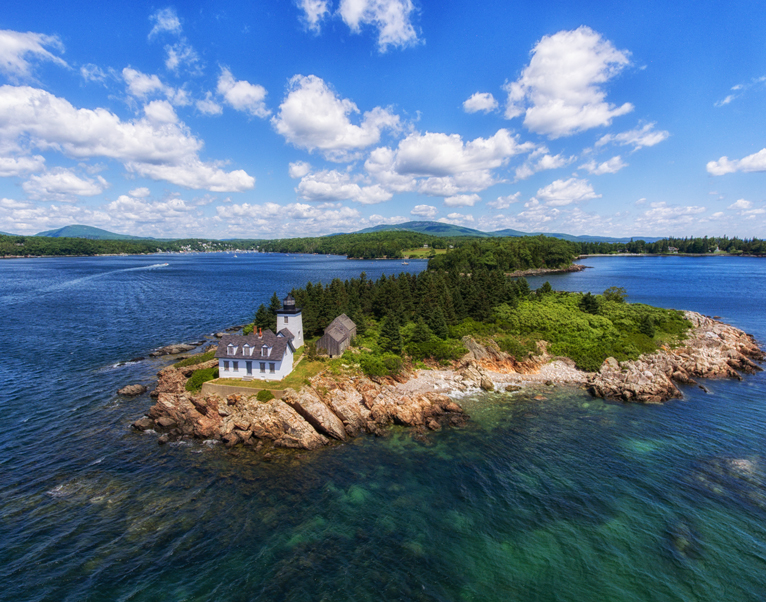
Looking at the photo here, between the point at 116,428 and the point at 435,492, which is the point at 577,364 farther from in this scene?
the point at 116,428

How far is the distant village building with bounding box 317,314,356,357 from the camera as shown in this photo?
42.1 metres

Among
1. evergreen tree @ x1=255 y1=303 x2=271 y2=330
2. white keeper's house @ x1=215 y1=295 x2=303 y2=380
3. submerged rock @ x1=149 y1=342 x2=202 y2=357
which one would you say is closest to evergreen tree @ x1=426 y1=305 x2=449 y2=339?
white keeper's house @ x1=215 y1=295 x2=303 y2=380

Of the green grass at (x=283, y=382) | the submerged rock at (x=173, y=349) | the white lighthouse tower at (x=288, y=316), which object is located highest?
the white lighthouse tower at (x=288, y=316)

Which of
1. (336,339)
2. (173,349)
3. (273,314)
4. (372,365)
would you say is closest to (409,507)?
(372,365)

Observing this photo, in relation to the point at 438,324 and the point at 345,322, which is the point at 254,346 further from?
the point at 438,324

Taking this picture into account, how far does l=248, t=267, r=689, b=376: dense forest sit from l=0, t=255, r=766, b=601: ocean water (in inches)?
375

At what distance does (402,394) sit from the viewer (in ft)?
116

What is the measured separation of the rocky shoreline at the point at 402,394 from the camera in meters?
30.0

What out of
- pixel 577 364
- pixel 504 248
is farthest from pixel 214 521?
pixel 504 248

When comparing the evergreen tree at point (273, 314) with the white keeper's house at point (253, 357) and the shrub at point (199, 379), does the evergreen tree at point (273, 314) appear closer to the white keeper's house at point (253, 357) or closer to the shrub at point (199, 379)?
→ the shrub at point (199, 379)

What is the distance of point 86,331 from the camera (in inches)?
2425

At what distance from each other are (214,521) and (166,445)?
11.6 metres

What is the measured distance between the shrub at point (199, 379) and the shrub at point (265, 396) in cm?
681

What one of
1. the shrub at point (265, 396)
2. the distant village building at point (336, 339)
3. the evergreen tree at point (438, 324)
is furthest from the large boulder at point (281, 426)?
the evergreen tree at point (438, 324)
